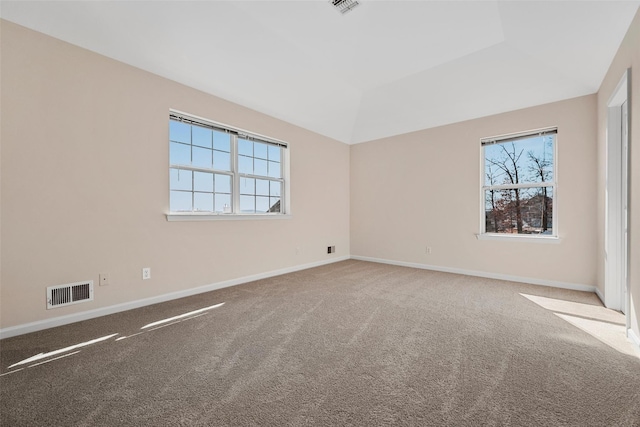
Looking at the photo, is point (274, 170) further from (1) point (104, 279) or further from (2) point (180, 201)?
(1) point (104, 279)

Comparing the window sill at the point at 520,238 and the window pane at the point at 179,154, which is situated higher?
the window pane at the point at 179,154

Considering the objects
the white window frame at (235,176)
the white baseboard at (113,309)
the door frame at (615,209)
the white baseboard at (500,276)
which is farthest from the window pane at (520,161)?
the white baseboard at (113,309)

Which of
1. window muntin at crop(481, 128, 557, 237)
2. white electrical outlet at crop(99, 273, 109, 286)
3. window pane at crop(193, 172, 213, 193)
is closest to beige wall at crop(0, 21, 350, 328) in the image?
white electrical outlet at crop(99, 273, 109, 286)

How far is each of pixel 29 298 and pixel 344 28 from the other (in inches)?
158

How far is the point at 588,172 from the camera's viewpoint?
11.1 feet

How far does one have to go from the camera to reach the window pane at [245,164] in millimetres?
3887

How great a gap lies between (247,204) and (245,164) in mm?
591

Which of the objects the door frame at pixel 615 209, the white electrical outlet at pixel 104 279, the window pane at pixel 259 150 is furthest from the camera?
the window pane at pixel 259 150

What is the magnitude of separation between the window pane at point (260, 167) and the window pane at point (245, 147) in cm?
16

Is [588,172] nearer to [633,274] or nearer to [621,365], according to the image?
[633,274]

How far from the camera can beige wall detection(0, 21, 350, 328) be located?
86.4 inches

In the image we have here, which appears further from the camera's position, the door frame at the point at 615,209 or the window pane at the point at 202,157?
the window pane at the point at 202,157

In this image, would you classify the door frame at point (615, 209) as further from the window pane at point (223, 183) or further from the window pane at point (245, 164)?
the window pane at point (223, 183)

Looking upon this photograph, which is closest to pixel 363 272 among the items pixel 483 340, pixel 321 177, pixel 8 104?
pixel 321 177
